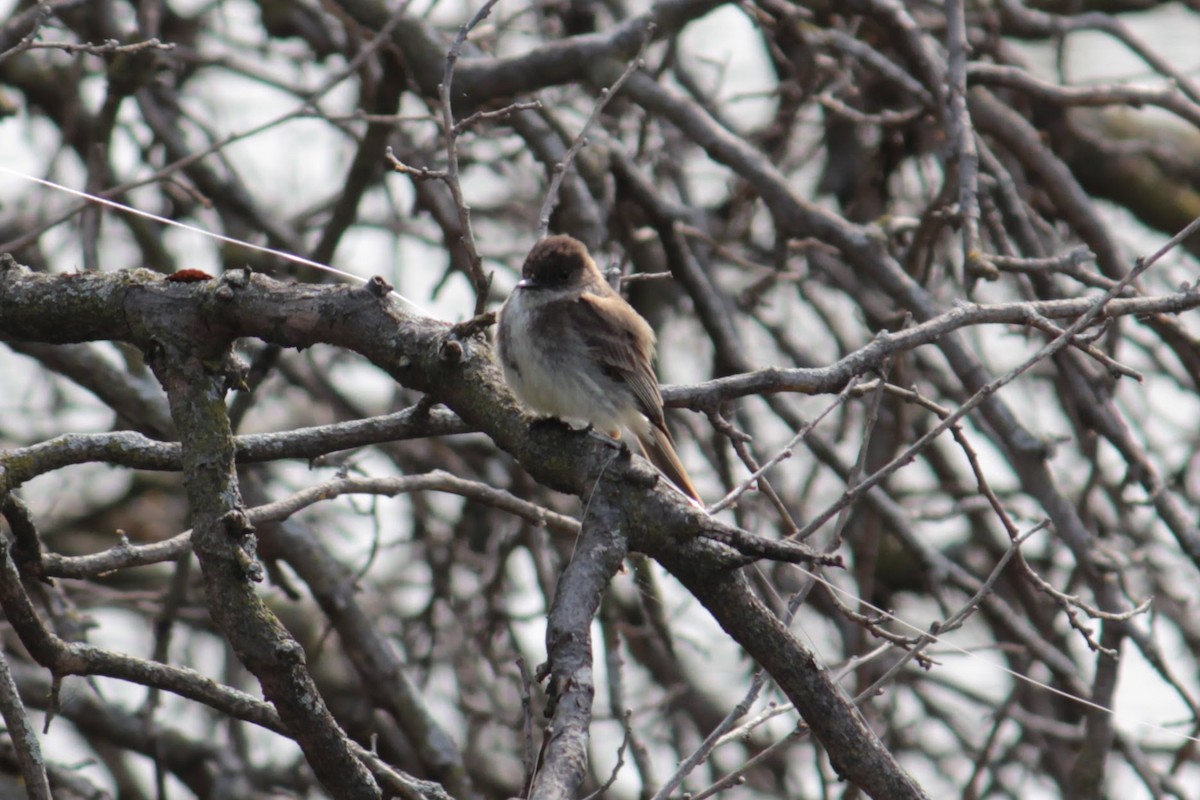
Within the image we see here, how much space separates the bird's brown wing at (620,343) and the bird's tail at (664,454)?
82 mm

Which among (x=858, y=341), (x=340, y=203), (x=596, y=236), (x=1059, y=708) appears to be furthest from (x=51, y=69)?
(x=1059, y=708)

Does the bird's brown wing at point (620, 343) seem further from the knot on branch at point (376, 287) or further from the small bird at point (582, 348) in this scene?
the knot on branch at point (376, 287)

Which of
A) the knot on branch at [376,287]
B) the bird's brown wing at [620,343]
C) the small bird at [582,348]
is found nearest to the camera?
the knot on branch at [376,287]

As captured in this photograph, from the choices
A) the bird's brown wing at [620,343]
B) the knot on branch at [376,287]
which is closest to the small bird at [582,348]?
the bird's brown wing at [620,343]

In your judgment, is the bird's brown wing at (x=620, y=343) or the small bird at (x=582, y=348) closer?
the small bird at (x=582, y=348)

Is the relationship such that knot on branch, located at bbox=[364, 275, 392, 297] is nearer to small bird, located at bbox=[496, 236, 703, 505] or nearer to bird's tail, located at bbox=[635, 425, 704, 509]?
small bird, located at bbox=[496, 236, 703, 505]

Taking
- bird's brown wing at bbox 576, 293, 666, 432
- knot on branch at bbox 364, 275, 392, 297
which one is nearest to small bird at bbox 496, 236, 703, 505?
bird's brown wing at bbox 576, 293, 666, 432

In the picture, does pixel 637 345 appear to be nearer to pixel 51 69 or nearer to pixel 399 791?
pixel 399 791

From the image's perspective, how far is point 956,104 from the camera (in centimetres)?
445

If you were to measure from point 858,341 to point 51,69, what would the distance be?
4.20m

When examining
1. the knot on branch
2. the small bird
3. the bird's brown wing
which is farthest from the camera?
the bird's brown wing

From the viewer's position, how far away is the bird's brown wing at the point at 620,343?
4312 mm

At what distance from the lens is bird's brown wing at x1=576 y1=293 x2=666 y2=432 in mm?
4312

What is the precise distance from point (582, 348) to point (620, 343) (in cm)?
15
